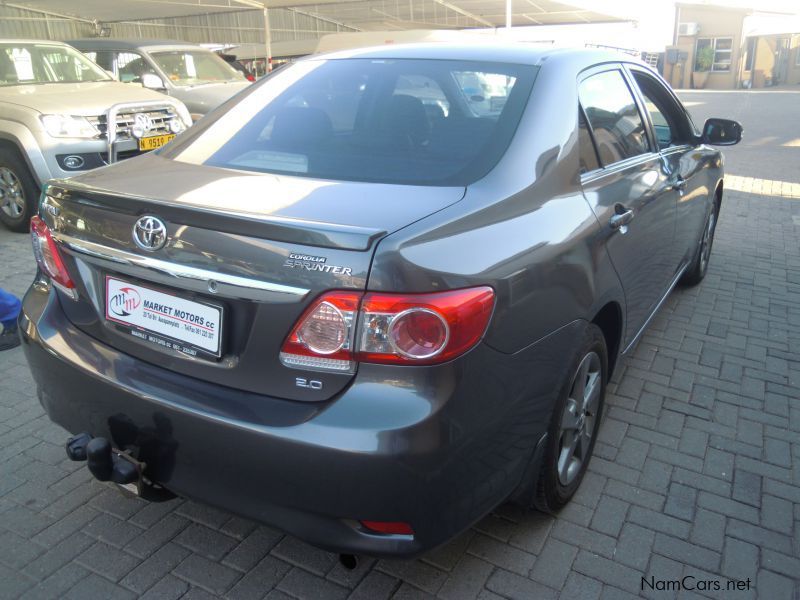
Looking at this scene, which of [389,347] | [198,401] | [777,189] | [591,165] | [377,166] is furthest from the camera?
[777,189]

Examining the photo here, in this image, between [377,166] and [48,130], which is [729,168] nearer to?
[48,130]

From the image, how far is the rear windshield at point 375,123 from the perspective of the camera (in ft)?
7.58

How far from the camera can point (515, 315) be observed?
194 cm

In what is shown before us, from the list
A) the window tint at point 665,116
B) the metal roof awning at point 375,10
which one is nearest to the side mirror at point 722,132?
the window tint at point 665,116

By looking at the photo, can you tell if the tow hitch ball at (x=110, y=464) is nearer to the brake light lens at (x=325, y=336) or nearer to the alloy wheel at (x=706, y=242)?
the brake light lens at (x=325, y=336)

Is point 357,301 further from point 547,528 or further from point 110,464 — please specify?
point 547,528

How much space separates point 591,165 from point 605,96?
532mm

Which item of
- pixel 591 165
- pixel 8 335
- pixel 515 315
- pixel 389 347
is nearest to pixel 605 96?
pixel 591 165

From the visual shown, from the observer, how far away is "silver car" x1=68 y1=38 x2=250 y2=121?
10008 millimetres

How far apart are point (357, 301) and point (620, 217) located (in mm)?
1357

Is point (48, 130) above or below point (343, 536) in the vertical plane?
above

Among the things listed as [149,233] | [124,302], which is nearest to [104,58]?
[124,302]

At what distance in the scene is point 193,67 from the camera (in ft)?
35.0

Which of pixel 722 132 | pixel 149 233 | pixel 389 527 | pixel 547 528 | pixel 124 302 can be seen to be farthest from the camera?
pixel 722 132
